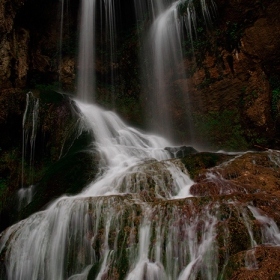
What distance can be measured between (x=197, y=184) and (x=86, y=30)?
47.7 feet

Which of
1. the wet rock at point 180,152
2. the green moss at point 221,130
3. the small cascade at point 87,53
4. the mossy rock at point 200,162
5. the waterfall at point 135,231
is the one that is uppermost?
the small cascade at point 87,53

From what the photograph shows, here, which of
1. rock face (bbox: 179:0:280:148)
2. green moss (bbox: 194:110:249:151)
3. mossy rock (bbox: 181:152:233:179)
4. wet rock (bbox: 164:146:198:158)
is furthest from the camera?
green moss (bbox: 194:110:249:151)

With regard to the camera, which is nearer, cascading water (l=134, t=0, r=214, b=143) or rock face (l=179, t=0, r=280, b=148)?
rock face (l=179, t=0, r=280, b=148)

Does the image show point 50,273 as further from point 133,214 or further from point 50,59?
point 50,59

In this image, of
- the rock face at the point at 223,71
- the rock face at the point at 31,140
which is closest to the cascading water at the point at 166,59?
the rock face at the point at 223,71

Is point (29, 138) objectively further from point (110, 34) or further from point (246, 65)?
point (110, 34)

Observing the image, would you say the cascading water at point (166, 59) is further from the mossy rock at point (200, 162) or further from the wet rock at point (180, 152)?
the mossy rock at point (200, 162)

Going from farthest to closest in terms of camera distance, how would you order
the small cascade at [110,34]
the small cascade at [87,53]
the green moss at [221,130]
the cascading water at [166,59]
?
1. the small cascade at [110,34]
2. the small cascade at [87,53]
3. the cascading water at [166,59]
4. the green moss at [221,130]

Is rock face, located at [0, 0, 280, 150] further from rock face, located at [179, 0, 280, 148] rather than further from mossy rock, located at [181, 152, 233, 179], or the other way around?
mossy rock, located at [181, 152, 233, 179]

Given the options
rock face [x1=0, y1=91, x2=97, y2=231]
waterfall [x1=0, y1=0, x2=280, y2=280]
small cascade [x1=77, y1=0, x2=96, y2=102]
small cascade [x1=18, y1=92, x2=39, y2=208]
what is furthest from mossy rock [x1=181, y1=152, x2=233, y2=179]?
small cascade [x1=77, y1=0, x2=96, y2=102]

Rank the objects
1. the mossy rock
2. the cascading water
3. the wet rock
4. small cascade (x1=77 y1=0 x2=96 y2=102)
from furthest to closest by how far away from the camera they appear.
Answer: small cascade (x1=77 y1=0 x2=96 y2=102), the cascading water, the wet rock, the mossy rock

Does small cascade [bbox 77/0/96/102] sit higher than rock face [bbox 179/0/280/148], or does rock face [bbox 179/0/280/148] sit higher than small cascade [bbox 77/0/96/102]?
small cascade [bbox 77/0/96/102]

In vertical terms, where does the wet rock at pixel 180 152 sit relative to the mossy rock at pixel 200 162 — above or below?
above

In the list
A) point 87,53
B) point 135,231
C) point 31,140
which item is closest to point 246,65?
point 135,231
